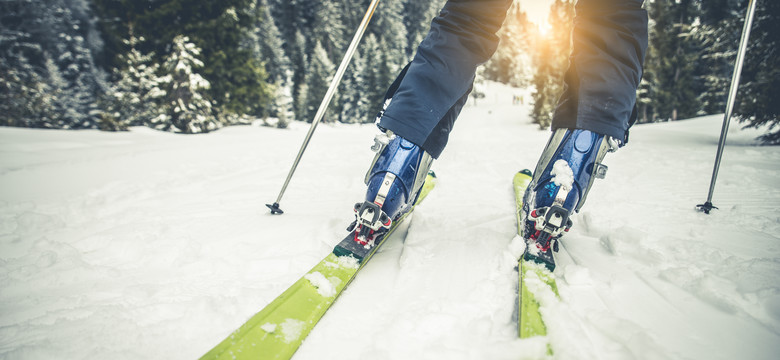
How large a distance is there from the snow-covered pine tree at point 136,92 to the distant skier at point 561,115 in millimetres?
10559

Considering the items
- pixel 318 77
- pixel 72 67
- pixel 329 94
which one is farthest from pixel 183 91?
pixel 72 67

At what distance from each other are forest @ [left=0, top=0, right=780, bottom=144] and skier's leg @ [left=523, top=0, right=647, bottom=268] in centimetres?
89

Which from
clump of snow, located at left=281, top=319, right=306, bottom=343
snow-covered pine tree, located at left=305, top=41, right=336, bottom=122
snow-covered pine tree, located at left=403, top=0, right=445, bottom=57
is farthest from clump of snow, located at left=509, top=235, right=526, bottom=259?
snow-covered pine tree, located at left=403, top=0, right=445, bottom=57

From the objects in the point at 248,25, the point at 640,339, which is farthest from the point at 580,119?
the point at 248,25

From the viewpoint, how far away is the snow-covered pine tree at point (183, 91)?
28.2 feet

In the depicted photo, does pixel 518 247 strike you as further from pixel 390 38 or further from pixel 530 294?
pixel 390 38

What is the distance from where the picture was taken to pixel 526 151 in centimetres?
476

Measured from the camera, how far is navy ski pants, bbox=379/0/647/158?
121 centimetres

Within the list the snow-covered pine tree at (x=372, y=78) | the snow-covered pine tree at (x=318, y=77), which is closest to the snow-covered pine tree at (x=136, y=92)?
the snow-covered pine tree at (x=318, y=77)

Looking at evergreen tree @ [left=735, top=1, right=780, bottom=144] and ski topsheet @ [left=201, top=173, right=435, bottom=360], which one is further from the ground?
evergreen tree @ [left=735, top=1, right=780, bottom=144]

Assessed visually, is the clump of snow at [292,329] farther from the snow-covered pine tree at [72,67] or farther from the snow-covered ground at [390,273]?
the snow-covered pine tree at [72,67]

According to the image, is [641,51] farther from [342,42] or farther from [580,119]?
[342,42]

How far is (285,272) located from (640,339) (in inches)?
45.6

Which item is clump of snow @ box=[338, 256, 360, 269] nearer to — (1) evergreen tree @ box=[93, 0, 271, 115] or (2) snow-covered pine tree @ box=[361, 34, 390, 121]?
(1) evergreen tree @ box=[93, 0, 271, 115]
